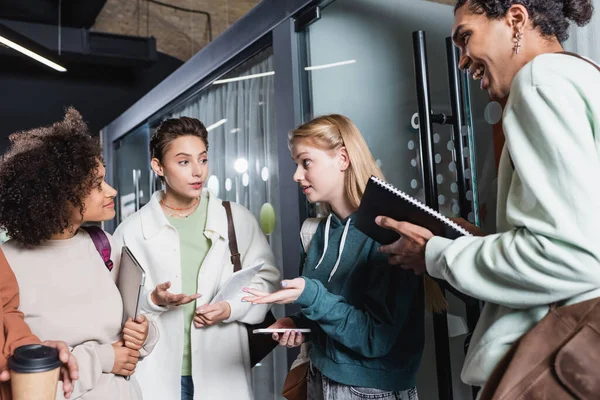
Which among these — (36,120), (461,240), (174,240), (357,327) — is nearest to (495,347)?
(461,240)

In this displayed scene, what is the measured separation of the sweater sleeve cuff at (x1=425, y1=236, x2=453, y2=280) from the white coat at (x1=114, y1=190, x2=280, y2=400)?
1.23m

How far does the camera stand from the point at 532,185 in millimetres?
1082

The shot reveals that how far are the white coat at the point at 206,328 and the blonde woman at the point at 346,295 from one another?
0.50 metres

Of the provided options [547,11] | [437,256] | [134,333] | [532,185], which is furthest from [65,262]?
[547,11]

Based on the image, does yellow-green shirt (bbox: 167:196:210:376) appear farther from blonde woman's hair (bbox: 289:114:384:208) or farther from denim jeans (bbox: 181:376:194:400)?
blonde woman's hair (bbox: 289:114:384:208)

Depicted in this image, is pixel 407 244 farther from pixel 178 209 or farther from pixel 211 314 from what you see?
pixel 178 209

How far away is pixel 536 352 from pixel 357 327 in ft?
2.20

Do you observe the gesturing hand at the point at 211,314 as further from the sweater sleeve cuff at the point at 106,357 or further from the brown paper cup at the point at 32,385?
the brown paper cup at the point at 32,385

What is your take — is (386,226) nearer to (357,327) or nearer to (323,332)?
(357,327)

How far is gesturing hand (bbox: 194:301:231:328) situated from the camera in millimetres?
2248

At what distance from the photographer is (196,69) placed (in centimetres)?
434

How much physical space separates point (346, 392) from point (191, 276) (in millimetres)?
973

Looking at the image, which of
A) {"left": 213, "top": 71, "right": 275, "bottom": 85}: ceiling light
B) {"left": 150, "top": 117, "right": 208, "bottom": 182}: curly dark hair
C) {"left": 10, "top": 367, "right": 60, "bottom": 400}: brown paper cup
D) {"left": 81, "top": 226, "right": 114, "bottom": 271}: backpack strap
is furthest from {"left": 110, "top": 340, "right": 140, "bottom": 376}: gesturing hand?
{"left": 213, "top": 71, "right": 275, "bottom": 85}: ceiling light

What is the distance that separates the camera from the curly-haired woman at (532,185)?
3.45 feet
